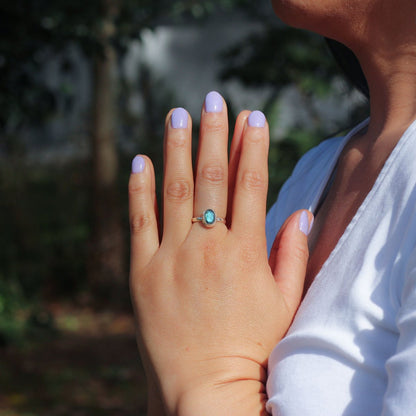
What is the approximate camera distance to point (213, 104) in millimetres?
1209

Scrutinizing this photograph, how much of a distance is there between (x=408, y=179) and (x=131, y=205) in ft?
1.86

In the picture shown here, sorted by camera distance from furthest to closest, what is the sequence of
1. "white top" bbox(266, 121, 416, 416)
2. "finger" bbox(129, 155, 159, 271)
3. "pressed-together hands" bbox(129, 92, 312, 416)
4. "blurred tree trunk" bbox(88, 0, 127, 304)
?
"blurred tree trunk" bbox(88, 0, 127, 304) < "finger" bbox(129, 155, 159, 271) < "pressed-together hands" bbox(129, 92, 312, 416) < "white top" bbox(266, 121, 416, 416)

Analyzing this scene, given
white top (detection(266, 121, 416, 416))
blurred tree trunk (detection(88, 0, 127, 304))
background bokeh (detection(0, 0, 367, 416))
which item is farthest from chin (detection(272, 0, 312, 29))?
blurred tree trunk (detection(88, 0, 127, 304))

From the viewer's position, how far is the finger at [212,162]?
1.18 meters

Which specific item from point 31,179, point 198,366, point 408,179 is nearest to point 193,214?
point 198,366

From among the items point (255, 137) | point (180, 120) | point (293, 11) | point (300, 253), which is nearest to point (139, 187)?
point (180, 120)

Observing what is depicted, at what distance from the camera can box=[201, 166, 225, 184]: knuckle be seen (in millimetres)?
1179

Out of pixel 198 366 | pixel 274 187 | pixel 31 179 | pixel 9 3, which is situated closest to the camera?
pixel 198 366

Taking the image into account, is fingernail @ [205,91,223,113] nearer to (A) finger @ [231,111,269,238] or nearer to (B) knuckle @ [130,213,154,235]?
(A) finger @ [231,111,269,238]

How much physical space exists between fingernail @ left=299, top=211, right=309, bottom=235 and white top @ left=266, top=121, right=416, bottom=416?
0.19 meters

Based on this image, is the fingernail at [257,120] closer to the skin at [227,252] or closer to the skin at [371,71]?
the skin at [227,252]

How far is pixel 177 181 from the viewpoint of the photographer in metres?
1.19

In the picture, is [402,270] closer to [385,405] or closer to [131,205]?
[385,405]

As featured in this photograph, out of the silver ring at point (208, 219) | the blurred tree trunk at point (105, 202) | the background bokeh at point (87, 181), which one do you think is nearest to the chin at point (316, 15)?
the silver ring at point (208, 219)
